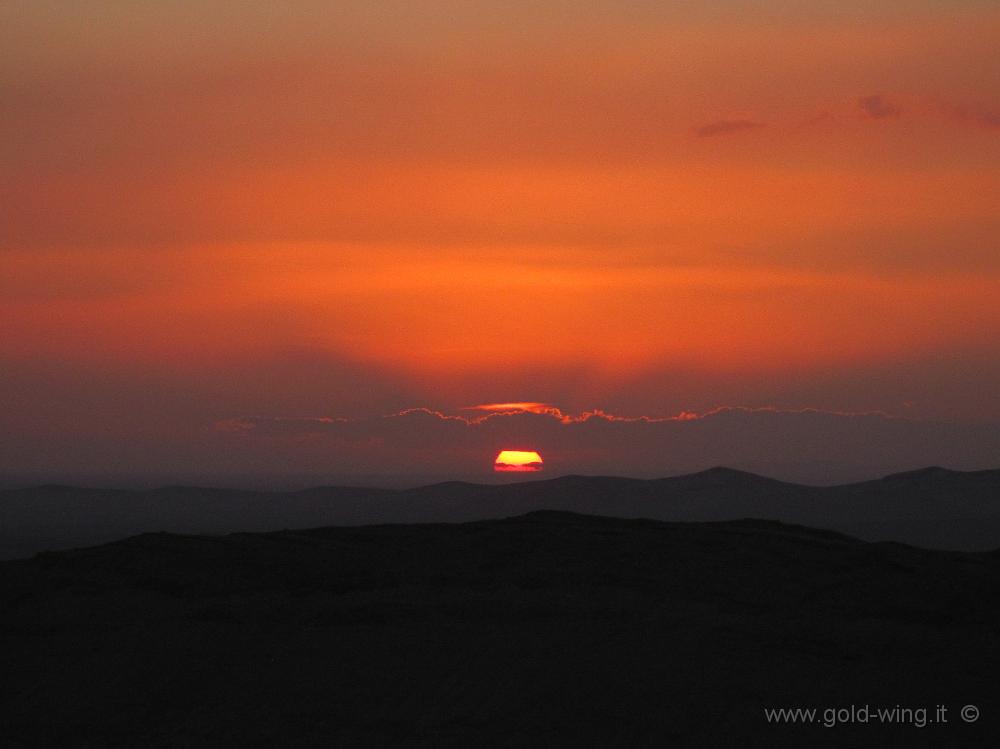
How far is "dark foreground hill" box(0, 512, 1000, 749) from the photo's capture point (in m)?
11.7

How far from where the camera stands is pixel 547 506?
2803 inches

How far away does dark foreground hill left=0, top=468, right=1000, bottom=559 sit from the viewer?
51.1 m

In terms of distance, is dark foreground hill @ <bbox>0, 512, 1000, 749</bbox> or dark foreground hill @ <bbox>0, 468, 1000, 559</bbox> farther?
dark foreground hill @ <bbox>0, 468, 1000, 559</bbox>

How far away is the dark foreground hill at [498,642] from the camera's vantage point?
461 inches

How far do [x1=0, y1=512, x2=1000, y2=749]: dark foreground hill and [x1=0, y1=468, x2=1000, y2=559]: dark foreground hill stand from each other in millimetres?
25145

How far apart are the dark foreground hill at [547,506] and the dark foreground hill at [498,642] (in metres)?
25.1

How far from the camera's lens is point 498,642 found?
Result: 13.5 metres

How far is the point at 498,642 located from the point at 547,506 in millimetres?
57919

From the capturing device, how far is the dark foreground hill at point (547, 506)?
51.1 m

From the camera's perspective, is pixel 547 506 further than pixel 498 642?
Yes

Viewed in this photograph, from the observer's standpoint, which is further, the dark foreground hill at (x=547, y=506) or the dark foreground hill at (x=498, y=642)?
the dark foreground hill at (x=547, y=506)

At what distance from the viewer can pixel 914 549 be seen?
1878cm

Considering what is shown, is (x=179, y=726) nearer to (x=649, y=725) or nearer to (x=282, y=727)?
(x=282, y=727)

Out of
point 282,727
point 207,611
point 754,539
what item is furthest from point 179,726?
point 754,539
